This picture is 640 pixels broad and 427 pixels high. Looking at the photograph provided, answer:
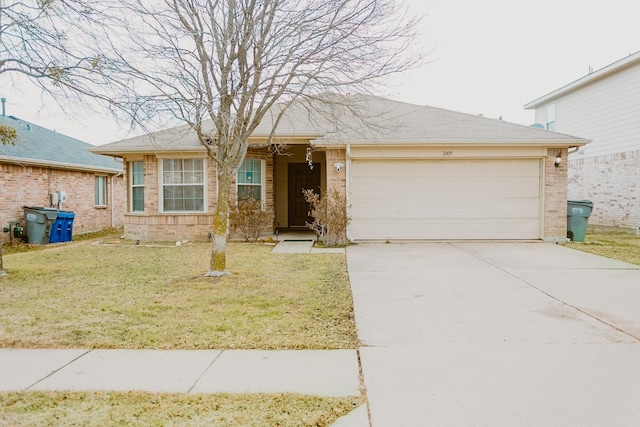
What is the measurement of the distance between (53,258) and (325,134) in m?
7.28

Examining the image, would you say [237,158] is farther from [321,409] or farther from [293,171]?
[293,171]

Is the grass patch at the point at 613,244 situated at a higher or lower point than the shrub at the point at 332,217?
lower

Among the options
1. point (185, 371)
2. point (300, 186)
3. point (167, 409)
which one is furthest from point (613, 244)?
point (167, 409)

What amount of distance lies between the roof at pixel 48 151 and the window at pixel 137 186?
1419 millimetres

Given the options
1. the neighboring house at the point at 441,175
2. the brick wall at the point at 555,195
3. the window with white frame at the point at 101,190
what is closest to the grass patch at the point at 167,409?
the neighboring house at the point at 441,175

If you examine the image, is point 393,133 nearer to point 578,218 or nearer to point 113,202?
point 578,218

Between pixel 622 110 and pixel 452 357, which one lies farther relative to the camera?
pixel 622 110

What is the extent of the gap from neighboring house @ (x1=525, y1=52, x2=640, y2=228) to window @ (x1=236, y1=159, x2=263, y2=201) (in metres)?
12.8

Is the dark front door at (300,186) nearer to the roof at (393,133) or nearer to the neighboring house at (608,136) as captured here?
the roof at (393,133)

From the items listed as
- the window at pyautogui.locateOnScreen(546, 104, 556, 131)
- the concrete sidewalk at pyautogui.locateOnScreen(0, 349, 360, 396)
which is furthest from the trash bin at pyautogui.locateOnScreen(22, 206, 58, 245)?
the window at pyautogui.locateOnScreen(546, 104, 556, 131)

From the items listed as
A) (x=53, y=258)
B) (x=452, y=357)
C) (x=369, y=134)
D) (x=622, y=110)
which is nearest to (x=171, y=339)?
(x=452, y=357)

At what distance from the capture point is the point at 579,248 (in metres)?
10.5

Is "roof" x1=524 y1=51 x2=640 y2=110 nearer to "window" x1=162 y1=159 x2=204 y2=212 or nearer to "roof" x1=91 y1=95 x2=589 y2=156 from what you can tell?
"roof" x1=91 y1=95 x2=589 y2=156

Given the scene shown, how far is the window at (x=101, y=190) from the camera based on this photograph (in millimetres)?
17970
